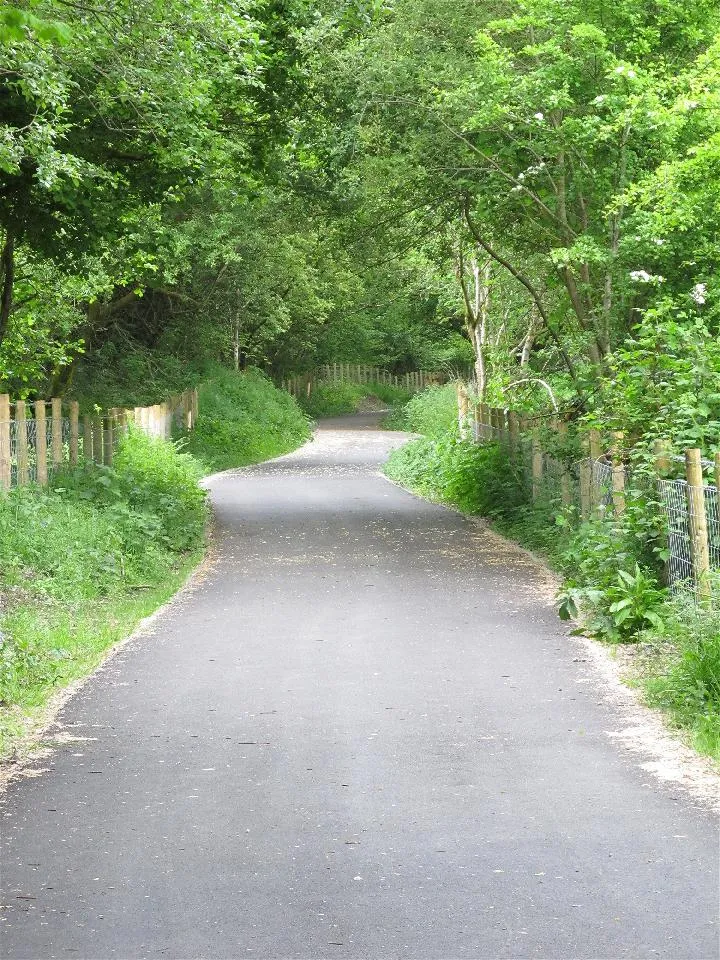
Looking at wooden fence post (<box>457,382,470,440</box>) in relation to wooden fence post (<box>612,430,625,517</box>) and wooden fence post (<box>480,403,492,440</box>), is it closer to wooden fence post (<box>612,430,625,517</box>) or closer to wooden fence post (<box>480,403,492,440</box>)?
wooden fence post (<box>480,403,492,440</box>)

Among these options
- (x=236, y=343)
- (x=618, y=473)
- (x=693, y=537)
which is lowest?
(x=693, y=537)

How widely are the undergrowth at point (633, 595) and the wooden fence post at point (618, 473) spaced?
19cm

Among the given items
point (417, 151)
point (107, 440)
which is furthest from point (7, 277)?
point (417, 151)

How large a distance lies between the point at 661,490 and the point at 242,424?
105 ft

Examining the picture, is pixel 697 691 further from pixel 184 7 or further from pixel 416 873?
pixel 184 7

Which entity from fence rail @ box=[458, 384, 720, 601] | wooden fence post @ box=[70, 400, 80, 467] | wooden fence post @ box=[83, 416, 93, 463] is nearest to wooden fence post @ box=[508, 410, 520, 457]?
fence rail @ box=[458, 384, 720, 601]

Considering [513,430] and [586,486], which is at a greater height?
[513,430]

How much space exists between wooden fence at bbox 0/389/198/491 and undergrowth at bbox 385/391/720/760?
6.58m

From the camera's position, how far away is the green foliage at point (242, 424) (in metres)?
39.8

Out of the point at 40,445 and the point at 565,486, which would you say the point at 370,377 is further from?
the point at 40,445

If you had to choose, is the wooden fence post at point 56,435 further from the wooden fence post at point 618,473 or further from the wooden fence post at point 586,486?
the wooden fence post at point 618,473

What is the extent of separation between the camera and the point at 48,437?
18031 mm

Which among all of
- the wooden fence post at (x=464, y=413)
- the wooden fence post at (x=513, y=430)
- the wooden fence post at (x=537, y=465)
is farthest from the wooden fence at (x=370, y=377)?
the wooden fence post at (x=537, y=465)

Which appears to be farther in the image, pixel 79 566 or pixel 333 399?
pixel 333 399
